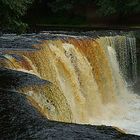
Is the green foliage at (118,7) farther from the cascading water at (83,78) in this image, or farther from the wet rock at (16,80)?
the wet rock at (16,80)

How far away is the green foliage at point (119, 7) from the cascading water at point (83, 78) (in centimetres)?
1359

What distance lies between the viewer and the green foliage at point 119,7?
37906 mm

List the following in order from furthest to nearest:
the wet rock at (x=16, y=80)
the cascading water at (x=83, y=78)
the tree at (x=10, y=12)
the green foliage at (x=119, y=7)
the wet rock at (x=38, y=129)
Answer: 1. the green foliage at (x=119, y=7)
2. the tree at (x=10, y=12)
3. the cascading water at (x=83, y=78)
4. the wet rock at (x=16, y=80)
5. the wet rock at (x=38, y=129)

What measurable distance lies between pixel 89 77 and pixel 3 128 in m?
9.94

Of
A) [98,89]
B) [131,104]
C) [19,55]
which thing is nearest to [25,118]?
[19,55]

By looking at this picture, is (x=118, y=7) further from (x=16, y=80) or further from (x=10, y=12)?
(x=16, y=80)

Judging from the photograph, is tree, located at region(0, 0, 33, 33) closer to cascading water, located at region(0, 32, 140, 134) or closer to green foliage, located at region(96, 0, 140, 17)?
cascading water, located at region(0, 32, 140, 134)

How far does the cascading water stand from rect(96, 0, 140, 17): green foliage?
13592 millimetres

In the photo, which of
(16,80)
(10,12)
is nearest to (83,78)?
(10,12)

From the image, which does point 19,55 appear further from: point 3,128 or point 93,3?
point 93,3

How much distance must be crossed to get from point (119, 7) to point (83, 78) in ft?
71.4

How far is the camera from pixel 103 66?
69.1 ft

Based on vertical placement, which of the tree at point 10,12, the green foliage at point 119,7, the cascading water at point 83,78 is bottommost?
the cascading water at point 83,78

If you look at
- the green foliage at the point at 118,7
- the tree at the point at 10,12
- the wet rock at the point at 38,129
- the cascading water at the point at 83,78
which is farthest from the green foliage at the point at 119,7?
the wet rock at the point at 38,129
